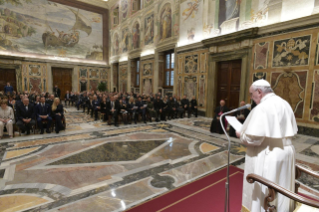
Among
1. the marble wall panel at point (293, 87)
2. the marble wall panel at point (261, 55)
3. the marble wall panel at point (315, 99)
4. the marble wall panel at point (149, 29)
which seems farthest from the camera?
the marble wall panel at point (149, 29)

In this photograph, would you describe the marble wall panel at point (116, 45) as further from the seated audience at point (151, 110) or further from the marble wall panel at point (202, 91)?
the seated audience at point (151, 110)

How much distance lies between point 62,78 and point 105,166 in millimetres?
17103

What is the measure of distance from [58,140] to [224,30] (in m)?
8.82

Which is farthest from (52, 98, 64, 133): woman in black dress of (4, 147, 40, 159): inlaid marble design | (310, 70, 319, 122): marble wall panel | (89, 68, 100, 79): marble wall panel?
(89, 68, 100, 79): marble wall panel

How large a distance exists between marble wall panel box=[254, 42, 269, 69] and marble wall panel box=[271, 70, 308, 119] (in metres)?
0.63

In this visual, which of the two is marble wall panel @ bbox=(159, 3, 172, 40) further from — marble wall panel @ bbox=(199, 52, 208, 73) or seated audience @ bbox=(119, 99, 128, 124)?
seated audience @ bbox=(119, 99, 128, 124)

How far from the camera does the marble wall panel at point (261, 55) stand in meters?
7.29

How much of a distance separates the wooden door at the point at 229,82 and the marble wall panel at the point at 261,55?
3.61 feet

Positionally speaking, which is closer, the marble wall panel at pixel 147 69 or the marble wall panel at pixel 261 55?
the marble wall panel at pixel 261 55

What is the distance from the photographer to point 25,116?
20.0ft

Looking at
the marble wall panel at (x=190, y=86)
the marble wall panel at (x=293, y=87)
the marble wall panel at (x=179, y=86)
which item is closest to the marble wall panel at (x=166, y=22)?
the marble wall panel at (x=179, y=86)

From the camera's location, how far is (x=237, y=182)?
10.3ft

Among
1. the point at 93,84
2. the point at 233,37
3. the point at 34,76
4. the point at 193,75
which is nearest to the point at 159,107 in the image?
the point at 193,75

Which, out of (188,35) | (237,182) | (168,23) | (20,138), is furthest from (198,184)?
(168,23)
